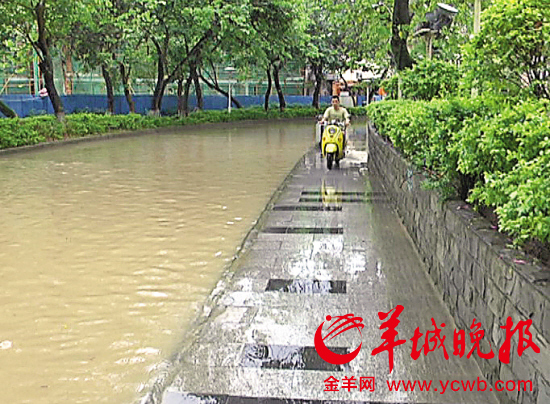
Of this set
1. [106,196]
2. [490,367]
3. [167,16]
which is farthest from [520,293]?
[167,16]

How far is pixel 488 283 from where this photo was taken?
332 cm

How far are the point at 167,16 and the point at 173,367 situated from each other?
21.2m

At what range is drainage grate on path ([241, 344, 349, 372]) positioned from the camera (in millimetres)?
3576

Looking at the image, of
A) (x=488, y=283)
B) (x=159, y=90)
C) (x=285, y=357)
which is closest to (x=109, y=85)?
(x=159, y=90)

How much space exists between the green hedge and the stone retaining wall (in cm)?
15

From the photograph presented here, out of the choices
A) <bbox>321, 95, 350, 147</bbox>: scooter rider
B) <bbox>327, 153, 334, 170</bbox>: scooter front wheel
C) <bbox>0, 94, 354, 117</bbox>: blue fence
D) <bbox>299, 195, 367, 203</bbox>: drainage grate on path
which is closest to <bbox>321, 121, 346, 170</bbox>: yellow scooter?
<bbox>327, 153, 334, 170</bbox>: scooter front wheel

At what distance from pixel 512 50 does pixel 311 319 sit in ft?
7.81

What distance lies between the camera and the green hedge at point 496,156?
9.16ft

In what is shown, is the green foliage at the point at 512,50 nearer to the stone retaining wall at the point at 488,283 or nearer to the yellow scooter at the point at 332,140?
the stone retaining wall at the point at 488,283

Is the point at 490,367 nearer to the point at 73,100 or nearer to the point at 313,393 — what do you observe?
the point at 313,393

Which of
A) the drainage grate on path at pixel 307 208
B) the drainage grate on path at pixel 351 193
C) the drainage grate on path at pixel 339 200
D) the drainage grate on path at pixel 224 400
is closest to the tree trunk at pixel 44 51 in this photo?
the drainage grate on path at pixel 351 193

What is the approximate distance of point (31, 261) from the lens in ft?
19.8

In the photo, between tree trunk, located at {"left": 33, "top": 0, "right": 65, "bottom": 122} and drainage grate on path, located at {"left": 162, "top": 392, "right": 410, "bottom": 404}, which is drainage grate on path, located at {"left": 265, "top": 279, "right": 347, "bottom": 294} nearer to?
drainage grate on path, located at {"left": 162, "top": 392, "right": 410, "bottom": 404}

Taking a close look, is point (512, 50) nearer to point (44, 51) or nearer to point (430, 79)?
point (430, 79)
